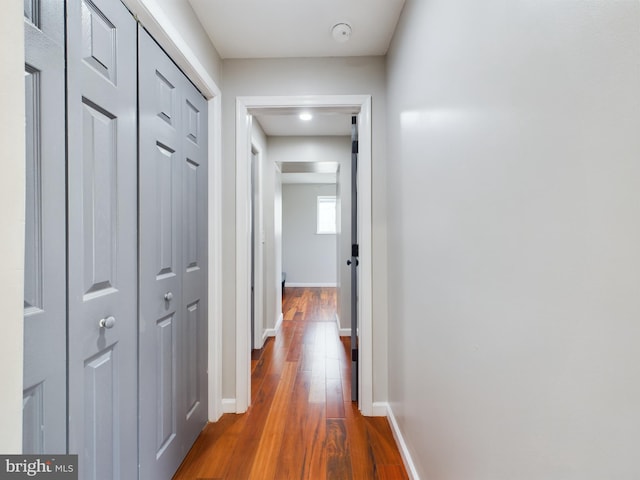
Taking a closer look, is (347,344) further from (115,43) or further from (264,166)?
(115,43)

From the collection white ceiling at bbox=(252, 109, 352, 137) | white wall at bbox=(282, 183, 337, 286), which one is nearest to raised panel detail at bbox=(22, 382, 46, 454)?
white ceiling at bbox=(252, 109, 352, 137)

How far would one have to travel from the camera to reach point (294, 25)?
1785 millimetres

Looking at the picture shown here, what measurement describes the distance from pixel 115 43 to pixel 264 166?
8.21ft

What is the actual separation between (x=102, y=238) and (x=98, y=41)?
0.63 meters

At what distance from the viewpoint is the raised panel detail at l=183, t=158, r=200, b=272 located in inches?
65.7

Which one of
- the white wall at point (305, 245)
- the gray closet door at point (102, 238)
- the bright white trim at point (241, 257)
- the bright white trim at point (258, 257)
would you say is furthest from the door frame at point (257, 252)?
the white wall at point (305, 245)

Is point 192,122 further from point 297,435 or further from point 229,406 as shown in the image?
point 297,435

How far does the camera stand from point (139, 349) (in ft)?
4.09

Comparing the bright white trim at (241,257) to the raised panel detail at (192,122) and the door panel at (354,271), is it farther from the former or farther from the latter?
the door panel at (354,271)

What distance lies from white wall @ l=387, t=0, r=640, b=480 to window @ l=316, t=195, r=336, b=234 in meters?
5.92

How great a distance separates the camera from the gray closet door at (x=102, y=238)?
0.92 m

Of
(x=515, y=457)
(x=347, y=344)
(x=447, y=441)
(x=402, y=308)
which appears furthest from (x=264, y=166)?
(x=515, y=457)

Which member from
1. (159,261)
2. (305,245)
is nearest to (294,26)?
(159,261)

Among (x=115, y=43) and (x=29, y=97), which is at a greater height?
(x=115, y=43)
